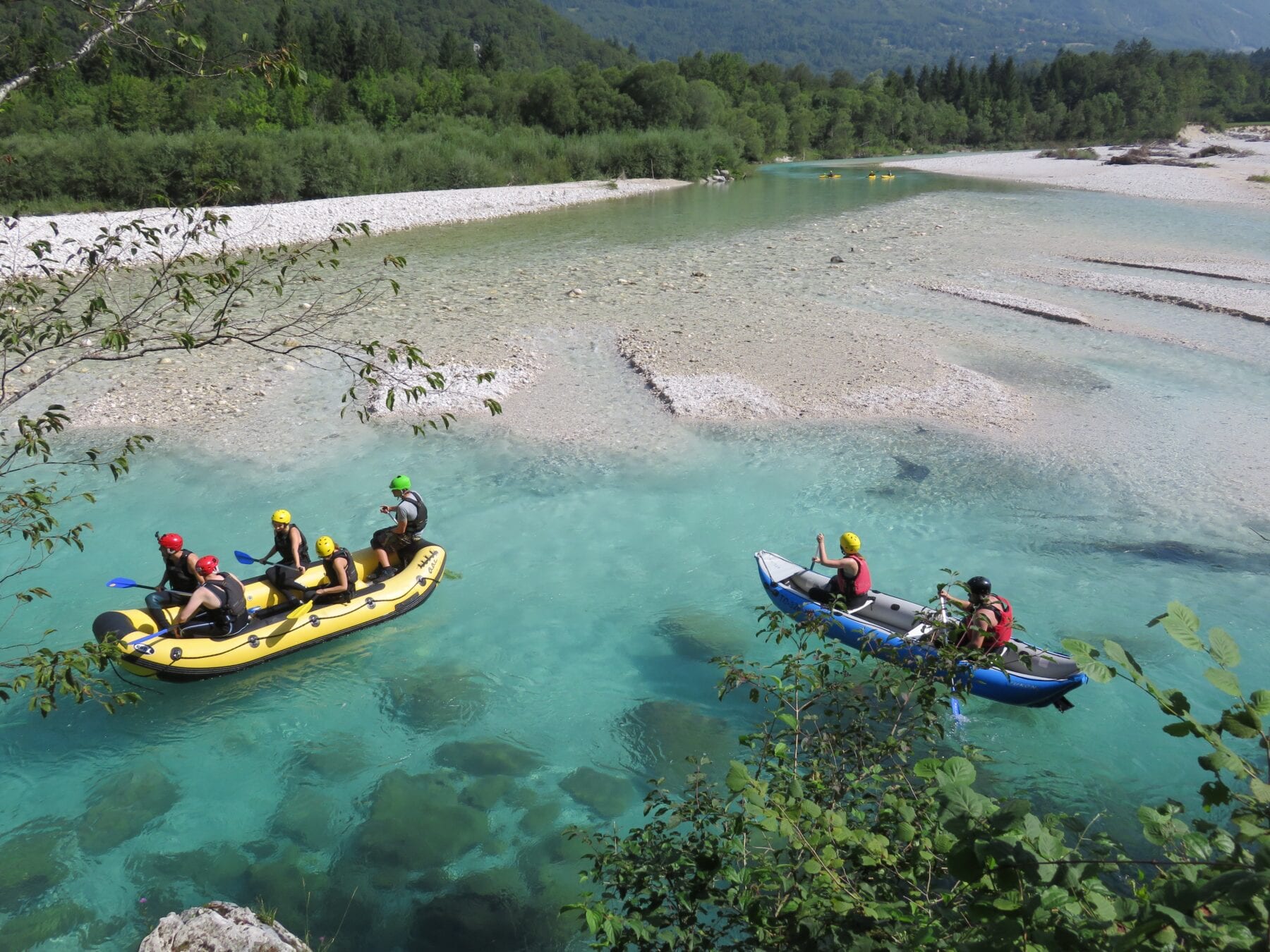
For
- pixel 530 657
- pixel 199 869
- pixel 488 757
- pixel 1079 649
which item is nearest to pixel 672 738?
pixel 488 757

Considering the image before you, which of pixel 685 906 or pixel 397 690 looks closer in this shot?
pixel 685 906

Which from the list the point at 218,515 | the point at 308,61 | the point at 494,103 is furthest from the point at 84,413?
the point at 308,61

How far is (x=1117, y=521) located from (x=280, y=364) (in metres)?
13.1

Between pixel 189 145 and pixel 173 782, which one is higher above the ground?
pixel 189 145

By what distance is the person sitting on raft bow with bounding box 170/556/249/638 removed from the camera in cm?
704

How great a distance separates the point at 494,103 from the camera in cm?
5762

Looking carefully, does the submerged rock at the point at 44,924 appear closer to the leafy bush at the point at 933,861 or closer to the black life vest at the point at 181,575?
the black life vest at the point at 181,575

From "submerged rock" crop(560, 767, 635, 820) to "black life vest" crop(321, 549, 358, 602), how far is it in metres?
2.86

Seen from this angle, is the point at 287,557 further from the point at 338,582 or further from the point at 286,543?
the point at 338,582

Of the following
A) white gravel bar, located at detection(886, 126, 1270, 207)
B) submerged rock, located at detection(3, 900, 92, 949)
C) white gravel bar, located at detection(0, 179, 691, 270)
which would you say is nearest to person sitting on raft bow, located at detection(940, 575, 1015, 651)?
submerged rock, located at detection(3, 900, 92, 949)

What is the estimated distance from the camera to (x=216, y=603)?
7.08 m

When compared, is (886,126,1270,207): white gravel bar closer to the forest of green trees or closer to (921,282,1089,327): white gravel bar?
the forest of green trees

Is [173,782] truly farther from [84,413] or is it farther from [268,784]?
[84,413]

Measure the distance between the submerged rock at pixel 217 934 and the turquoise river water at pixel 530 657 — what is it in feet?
2.47
